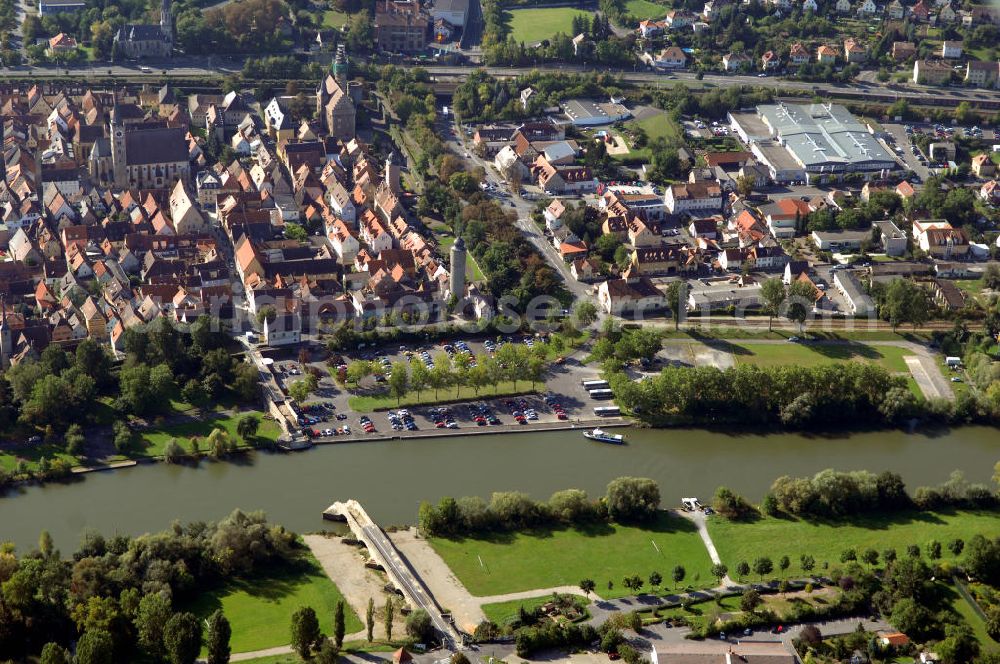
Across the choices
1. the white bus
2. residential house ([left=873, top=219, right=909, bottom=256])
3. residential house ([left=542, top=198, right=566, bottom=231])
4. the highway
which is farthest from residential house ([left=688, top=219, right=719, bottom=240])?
the highway

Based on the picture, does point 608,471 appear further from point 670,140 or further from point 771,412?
point 670,140

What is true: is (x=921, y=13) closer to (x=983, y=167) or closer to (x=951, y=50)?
(x=951, y=50)

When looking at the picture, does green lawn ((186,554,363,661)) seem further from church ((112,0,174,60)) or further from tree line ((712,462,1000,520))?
church ((112,0,174,60))

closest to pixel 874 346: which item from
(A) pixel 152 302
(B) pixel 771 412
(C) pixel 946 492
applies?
(B) pixel 771 412

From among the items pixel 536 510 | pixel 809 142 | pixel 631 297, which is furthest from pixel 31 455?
pixel 809 142

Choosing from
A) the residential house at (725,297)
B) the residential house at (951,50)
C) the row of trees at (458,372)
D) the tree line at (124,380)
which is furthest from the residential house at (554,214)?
the residential house at (951,50)

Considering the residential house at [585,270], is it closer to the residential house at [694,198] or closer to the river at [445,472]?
the residential house at [694,198]
